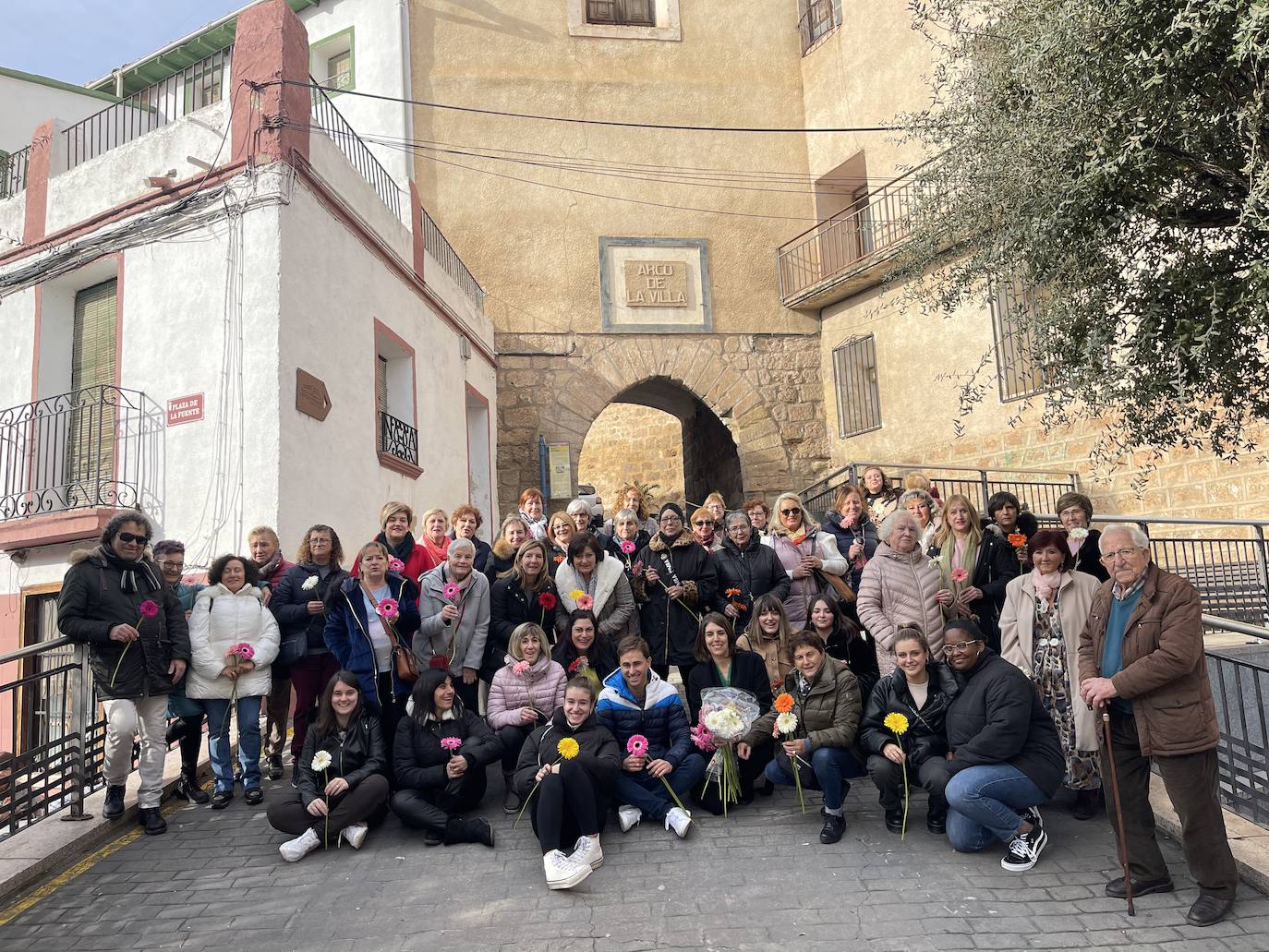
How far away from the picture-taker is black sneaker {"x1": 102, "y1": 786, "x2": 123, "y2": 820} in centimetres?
531

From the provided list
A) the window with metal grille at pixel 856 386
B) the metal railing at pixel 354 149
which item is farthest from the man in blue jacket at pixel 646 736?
the window with metal grille at pixel 856 386

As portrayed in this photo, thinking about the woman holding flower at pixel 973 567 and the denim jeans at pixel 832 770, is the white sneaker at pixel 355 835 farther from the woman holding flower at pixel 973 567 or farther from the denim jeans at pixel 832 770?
the woman holding flower at pixel 973 567

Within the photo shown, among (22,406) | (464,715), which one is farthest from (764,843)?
(22,406)

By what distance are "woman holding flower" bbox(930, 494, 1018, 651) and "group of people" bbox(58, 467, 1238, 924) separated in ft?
0.05

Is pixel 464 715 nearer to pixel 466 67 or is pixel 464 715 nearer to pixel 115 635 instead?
pixel 115 635

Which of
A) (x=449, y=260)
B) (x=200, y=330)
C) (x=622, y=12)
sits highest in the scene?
(x=622, y=12)

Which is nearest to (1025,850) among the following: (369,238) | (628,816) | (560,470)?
(628,816)

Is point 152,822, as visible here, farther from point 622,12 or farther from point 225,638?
point 622,12

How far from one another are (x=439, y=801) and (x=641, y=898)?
1435 mm

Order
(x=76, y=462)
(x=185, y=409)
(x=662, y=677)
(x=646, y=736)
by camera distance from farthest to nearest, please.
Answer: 1. (x=76, y=462)
2. (x=185, y=409)
3. (x=662, y=677)
4. (x=646, y=736)

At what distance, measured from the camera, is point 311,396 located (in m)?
8.70

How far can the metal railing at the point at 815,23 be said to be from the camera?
1717 centimetres

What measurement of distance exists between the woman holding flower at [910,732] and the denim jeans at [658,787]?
0.92 meters

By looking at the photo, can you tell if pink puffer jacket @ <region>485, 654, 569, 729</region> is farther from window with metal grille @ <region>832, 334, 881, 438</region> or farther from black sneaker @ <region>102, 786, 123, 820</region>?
window with metal grille @ <region>832, 334, 881, 438</region>
